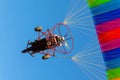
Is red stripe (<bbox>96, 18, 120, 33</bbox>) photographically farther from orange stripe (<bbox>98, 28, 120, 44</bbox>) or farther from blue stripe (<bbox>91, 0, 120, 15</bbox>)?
blue stripe (<bbox>91, 0, 120, 15</bbox>)

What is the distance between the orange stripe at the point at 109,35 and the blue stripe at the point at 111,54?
80 cm

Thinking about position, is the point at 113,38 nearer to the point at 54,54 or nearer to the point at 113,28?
the point at 113,28

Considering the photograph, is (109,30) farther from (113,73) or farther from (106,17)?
(113,73)

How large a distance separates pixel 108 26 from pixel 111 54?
1854mm

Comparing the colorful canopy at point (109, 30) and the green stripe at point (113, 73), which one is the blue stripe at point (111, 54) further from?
the green stripe at point (113, 73)

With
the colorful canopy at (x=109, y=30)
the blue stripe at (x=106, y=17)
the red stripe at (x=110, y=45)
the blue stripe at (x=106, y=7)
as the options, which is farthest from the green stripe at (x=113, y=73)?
the blue stripe at (x=106, y=7)

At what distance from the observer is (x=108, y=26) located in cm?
2766

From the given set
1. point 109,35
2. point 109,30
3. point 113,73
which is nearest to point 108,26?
point 109,30

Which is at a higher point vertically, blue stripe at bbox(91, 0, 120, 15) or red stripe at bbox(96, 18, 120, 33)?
blue stripe at bbox(91, 0, 120, 15)

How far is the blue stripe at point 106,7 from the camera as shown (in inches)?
1078

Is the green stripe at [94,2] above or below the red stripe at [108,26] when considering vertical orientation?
above

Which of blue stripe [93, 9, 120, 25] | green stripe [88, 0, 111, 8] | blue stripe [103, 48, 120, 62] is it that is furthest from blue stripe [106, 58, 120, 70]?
green stripe [88, 0, 111, 8]

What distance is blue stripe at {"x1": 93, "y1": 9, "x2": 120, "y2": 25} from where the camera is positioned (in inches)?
1082

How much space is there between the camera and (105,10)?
27781 mm
